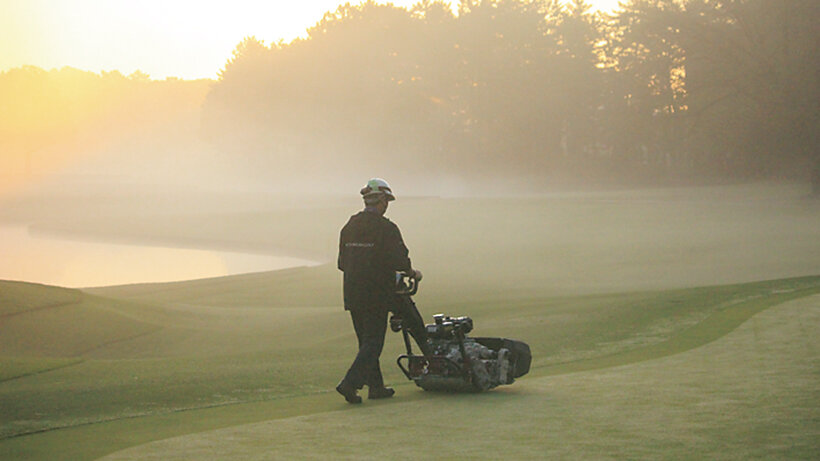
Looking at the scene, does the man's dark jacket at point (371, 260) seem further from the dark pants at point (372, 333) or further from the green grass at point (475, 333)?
the green grass at point (475, 333)

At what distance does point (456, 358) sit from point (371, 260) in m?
1.12

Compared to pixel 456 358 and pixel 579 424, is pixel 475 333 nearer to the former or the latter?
pixel 456 358

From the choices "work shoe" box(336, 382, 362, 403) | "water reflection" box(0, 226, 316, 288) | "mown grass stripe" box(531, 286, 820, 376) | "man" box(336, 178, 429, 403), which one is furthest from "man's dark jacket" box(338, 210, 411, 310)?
"water reflection" box(0, 226, 316, 288)

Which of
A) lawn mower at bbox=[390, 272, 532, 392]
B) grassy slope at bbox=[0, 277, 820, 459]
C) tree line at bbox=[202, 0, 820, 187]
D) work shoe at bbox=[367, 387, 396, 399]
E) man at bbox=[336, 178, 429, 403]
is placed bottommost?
grassy slope at bbox=[0, 277, 820, 459]

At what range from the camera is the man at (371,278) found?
851 cm

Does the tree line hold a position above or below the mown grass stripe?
above

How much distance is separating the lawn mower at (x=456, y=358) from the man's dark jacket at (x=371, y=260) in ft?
0.44

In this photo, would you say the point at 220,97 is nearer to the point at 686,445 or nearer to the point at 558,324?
the point at 558,324

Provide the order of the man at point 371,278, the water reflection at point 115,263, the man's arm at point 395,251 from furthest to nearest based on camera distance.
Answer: the water reflection at point 115,263 < the man at point 371,278 < the man's arm at point 395,251

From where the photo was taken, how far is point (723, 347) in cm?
1133

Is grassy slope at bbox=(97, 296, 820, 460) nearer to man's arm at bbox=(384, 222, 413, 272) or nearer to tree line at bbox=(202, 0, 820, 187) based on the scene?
man's arm at bbox=(384, 222, 413, 272)

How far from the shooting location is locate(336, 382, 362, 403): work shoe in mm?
8523

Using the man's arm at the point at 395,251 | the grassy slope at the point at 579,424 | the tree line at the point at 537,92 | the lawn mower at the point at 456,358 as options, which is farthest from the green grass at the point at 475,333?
the tree line at the point at 537,92

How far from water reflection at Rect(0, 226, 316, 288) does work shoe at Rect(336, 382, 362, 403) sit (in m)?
26.7
